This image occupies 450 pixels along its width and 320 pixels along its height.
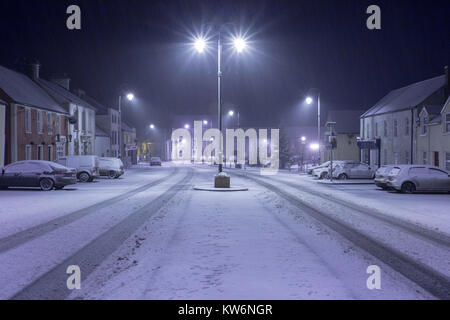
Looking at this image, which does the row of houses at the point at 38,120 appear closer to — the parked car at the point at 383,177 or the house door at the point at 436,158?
the parked car at the point at 383,177

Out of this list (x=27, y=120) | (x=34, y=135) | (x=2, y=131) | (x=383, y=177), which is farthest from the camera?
(x=34, y=135)

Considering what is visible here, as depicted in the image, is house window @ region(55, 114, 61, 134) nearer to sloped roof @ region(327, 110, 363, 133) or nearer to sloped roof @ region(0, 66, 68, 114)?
sloped roof @ region(0, 66, 68, 114)

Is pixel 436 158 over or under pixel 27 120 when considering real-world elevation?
under

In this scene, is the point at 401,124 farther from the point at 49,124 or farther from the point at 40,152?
the point at 40,152

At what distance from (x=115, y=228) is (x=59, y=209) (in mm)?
5222

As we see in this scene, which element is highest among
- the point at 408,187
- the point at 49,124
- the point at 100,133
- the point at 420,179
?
the point at 100,133

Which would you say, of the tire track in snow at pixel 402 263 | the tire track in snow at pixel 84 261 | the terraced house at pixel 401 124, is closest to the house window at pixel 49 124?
the terraced house at pixel 401 124

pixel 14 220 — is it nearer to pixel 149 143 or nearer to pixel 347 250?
pixel 347 250

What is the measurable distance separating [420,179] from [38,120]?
104 ft

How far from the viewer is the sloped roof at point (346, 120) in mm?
67375

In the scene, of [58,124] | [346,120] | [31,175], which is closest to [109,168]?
[58,124]

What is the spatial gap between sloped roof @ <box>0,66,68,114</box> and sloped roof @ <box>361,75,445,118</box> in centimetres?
3272

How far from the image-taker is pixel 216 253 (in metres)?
8.55
